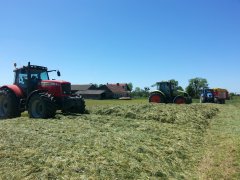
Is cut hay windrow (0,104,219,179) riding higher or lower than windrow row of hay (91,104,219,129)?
lower

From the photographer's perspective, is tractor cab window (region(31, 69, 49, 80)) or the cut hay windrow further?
tractor cab window (region(31, 69, 49, 80))

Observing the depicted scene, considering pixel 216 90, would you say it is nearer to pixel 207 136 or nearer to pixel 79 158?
pixel 207 136

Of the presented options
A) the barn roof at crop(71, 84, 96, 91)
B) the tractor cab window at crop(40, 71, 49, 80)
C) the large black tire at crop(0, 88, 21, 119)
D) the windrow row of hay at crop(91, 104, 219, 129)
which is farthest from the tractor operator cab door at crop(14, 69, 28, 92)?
the barn roof at crop(71, 84, 96, 91)

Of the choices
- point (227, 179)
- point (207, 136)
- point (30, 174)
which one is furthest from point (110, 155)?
point (207, 136)

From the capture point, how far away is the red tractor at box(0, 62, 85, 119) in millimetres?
14508

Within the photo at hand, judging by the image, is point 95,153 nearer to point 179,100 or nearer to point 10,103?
point 10,103

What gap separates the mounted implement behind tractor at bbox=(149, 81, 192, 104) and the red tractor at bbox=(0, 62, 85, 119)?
1217 cm

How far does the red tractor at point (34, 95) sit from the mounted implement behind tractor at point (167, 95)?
12.2 metres

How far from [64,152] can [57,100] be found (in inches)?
318

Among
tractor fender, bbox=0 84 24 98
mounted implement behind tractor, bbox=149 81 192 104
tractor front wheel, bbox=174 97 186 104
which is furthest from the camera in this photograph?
mounted implement behind tractor, bbox=149 81 192 104

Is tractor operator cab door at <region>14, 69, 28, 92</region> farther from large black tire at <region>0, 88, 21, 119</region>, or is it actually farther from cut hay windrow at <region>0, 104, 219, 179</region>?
cut hay windrow at <region>0, 104, 219, 179</region>

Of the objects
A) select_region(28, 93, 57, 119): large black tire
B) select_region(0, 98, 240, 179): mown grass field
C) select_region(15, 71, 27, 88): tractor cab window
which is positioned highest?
select_region(15, 71, 27, 88): tractor cab window

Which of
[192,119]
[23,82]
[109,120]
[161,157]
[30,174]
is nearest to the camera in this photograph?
[30,174]

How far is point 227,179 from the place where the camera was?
7.30 m
